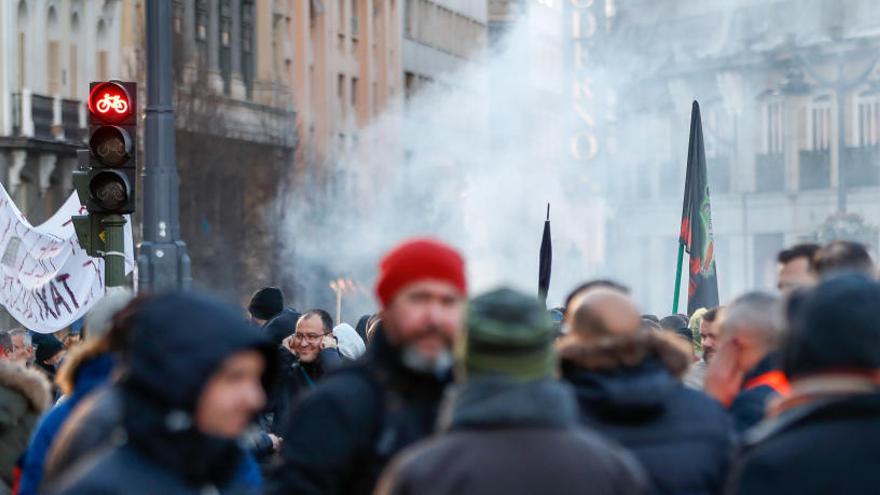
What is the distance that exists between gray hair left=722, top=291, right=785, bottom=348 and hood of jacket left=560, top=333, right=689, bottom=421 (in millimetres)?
1182

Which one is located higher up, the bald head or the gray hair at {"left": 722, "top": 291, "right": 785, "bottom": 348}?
the bald head

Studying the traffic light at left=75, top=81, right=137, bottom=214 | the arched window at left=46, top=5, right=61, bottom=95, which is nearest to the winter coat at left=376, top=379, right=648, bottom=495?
the traffic light at left=75, top=81, right=137, bottom=214

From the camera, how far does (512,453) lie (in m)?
4.57

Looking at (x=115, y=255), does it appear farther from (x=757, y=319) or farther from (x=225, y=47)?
(x=225, y=47)

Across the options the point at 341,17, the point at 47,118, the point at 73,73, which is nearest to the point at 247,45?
the point at 341,17

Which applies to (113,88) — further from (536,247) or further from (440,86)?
(440,86)

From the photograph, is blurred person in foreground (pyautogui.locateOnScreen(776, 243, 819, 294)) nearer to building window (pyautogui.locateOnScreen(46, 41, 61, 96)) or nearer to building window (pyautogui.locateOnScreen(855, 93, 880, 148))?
building window (pyautogui.locateOnScreen(46, 41, 61, 96))

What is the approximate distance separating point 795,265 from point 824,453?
12.4ft

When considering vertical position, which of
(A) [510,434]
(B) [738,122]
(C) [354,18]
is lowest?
(A) [510,434]

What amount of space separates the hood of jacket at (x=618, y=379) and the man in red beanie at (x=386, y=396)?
1.22ft

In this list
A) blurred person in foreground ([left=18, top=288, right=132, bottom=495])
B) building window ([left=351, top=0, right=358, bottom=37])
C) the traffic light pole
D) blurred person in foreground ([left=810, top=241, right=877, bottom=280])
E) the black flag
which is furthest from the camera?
building window ([left=351, top=0, right=358, bottom=37])

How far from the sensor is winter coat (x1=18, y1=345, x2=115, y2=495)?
661 cm

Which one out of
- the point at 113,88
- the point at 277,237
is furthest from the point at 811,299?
the point at 277,237

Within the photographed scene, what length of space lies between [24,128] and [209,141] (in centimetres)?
476
